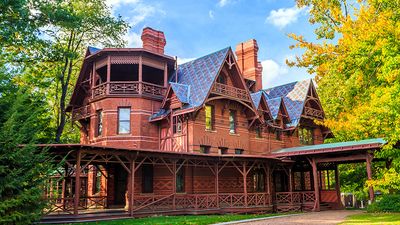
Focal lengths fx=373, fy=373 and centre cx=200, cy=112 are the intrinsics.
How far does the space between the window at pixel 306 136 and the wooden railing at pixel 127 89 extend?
1358cm

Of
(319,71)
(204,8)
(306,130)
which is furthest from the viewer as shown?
(306,130)

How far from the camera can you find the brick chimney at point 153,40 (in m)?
26.9

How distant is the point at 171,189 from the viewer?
22.4 m

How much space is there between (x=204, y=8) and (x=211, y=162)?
31.0 feet

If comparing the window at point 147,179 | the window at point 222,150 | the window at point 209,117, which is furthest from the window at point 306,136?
the window at point 147,179

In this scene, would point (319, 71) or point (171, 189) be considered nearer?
point (319, 71)

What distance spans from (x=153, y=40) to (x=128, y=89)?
16.0ft

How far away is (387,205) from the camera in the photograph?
19.4 meters

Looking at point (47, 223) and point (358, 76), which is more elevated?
point (358, 76)

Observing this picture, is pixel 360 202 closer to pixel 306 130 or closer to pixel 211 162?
pixel 306 130

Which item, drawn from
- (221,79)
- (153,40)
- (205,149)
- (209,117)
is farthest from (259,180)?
(153,40)

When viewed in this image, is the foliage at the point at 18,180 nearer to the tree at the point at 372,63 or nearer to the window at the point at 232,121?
the tree at the point at 372,63

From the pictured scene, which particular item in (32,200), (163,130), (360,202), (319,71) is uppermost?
(319,71)

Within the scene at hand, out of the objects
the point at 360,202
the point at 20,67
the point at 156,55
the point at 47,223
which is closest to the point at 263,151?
the point at 156,55
